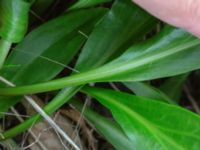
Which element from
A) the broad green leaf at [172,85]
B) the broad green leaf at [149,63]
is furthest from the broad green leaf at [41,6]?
the broad green leaf at [172,85]

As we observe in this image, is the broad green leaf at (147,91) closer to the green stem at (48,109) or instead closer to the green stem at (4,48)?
the green stem at (48,109)

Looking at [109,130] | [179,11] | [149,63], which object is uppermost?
[179,11]

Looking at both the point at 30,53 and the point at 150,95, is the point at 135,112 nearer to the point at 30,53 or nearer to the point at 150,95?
the point at 150,95

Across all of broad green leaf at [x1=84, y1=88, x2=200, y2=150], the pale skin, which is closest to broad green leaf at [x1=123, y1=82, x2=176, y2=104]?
broad green leaf at [x1=84, y1=88, x2=200, y2=150]

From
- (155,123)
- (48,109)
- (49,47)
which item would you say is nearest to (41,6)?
(49,47)

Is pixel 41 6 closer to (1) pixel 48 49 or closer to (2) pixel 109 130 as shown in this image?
(1) pixel 48 49
